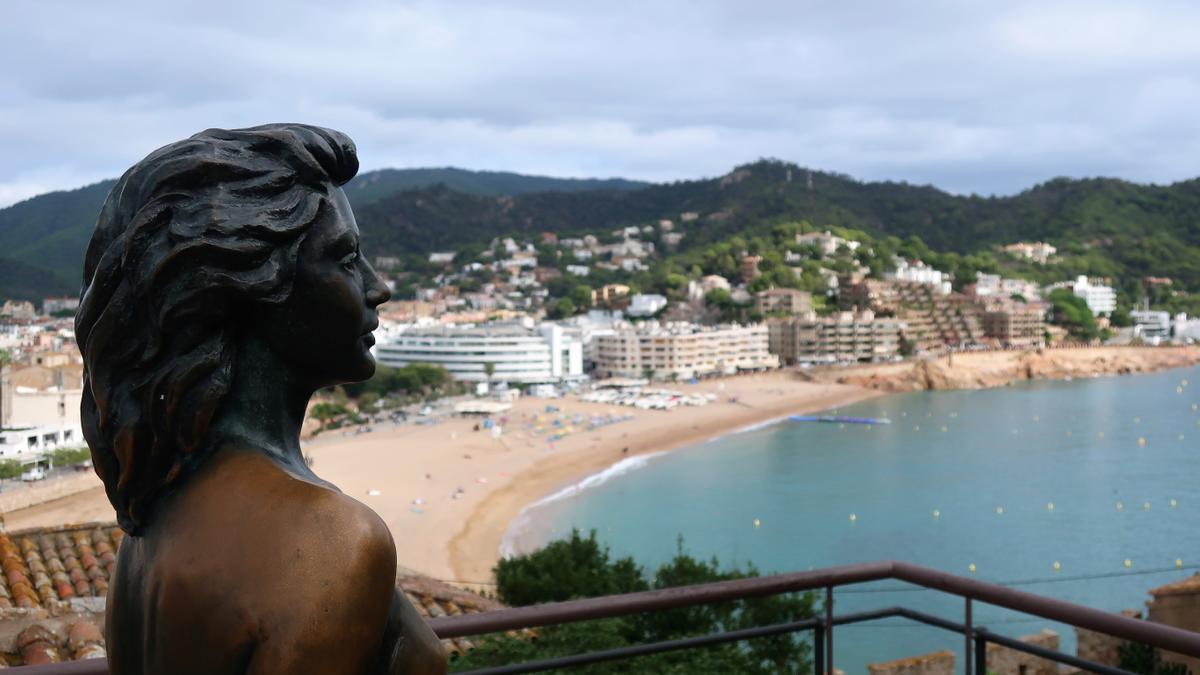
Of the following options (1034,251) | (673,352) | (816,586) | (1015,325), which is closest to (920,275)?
(1015,325)

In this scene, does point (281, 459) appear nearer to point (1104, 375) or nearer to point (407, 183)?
point (1104, 375)

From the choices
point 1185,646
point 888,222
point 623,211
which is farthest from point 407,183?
point 1185,646

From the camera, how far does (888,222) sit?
93.4 m

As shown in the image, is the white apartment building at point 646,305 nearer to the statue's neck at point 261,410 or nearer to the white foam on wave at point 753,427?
the white foam on wave at point 753,427

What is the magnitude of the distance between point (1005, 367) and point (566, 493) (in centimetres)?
3188

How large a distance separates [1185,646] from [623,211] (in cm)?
11211

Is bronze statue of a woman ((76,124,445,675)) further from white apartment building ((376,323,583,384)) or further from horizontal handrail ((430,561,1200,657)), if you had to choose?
white apartment building ((376,323,583,384))

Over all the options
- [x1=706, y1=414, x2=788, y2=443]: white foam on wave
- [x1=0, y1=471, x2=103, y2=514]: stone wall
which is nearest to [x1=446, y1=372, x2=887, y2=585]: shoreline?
[x1=706, y1=414, x2=788, y2=443]: white foam on wave

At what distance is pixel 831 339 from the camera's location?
160 feet

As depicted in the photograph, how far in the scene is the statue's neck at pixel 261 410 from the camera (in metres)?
0.94

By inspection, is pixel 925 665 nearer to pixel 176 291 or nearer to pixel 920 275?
pixel 176 291

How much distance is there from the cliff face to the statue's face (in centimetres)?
4392

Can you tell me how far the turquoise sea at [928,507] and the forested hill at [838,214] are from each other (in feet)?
152

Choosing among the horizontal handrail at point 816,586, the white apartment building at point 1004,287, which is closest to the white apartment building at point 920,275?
the white apartment building at point 1004,287
